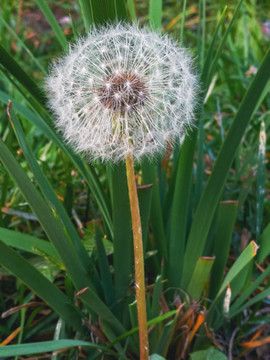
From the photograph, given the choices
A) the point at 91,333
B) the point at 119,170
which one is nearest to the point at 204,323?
the point at 91,333

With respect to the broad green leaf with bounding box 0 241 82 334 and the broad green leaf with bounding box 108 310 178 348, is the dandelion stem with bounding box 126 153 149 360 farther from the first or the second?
the broad green leaf with bounding box 0 241 82 334

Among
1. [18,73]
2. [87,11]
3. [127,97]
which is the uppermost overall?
[87,11]

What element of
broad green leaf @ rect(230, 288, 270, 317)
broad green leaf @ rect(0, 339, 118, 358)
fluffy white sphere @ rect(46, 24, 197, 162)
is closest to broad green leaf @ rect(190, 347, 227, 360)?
broad green leaf @ rect(230, 288, 270, 317)

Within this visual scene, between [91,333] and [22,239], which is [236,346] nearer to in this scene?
[91,333]

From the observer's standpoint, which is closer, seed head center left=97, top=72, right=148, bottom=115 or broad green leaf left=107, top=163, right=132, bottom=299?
seed head center left=97, top=72, right=148, bottom=115

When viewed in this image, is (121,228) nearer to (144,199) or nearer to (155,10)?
(144,199)

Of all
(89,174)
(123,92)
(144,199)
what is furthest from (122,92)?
(89,174)

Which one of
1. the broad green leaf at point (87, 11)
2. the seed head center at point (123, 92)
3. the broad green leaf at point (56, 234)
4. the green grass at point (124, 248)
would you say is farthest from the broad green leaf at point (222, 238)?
the broad green leaf at point (87, 11)
